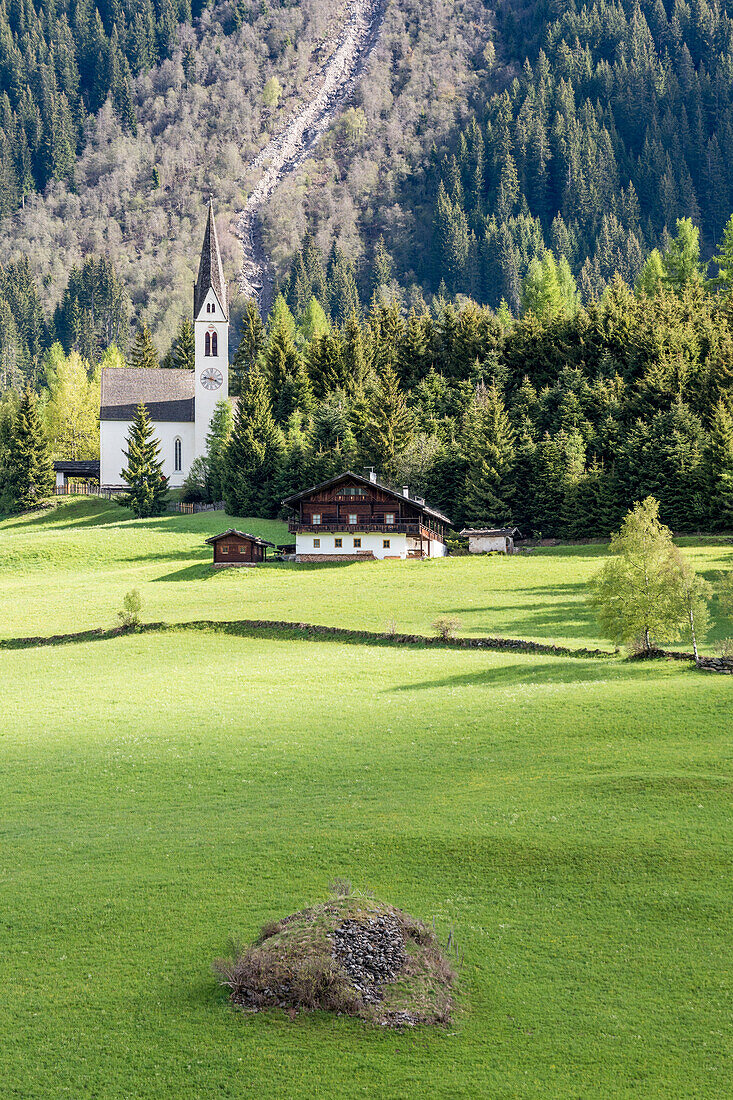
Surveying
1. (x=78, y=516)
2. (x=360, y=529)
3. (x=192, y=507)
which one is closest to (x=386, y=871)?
(x=360, y=529)

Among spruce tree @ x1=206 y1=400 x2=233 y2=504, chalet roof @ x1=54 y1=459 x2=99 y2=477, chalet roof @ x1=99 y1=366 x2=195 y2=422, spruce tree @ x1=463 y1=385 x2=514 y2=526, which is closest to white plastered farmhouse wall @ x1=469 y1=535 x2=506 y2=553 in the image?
spruce tree @ x1=463 y1=385 x2=514 y2=526

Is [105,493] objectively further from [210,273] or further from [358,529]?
[358,529]

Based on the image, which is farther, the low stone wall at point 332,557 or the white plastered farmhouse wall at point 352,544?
the white plastered farmhouse wall at point 352,544

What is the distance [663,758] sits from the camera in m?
30.9

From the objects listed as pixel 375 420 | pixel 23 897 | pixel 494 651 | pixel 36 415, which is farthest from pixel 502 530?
pixel 23 897

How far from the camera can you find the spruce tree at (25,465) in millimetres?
119000

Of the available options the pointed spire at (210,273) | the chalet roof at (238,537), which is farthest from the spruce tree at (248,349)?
the chalet roof at (238,537)

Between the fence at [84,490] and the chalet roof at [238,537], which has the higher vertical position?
the fence at [84,490]

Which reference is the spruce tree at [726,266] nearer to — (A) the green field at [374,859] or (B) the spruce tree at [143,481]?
(B) the spruce tree at [143,481]

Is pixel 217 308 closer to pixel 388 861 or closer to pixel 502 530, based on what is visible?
pixel 502 530

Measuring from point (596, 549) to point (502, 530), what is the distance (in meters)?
8.83

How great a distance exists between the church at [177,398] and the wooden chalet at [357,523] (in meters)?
44.7

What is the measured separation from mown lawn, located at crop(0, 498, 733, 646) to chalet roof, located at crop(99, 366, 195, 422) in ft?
108

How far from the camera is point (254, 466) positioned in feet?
356
